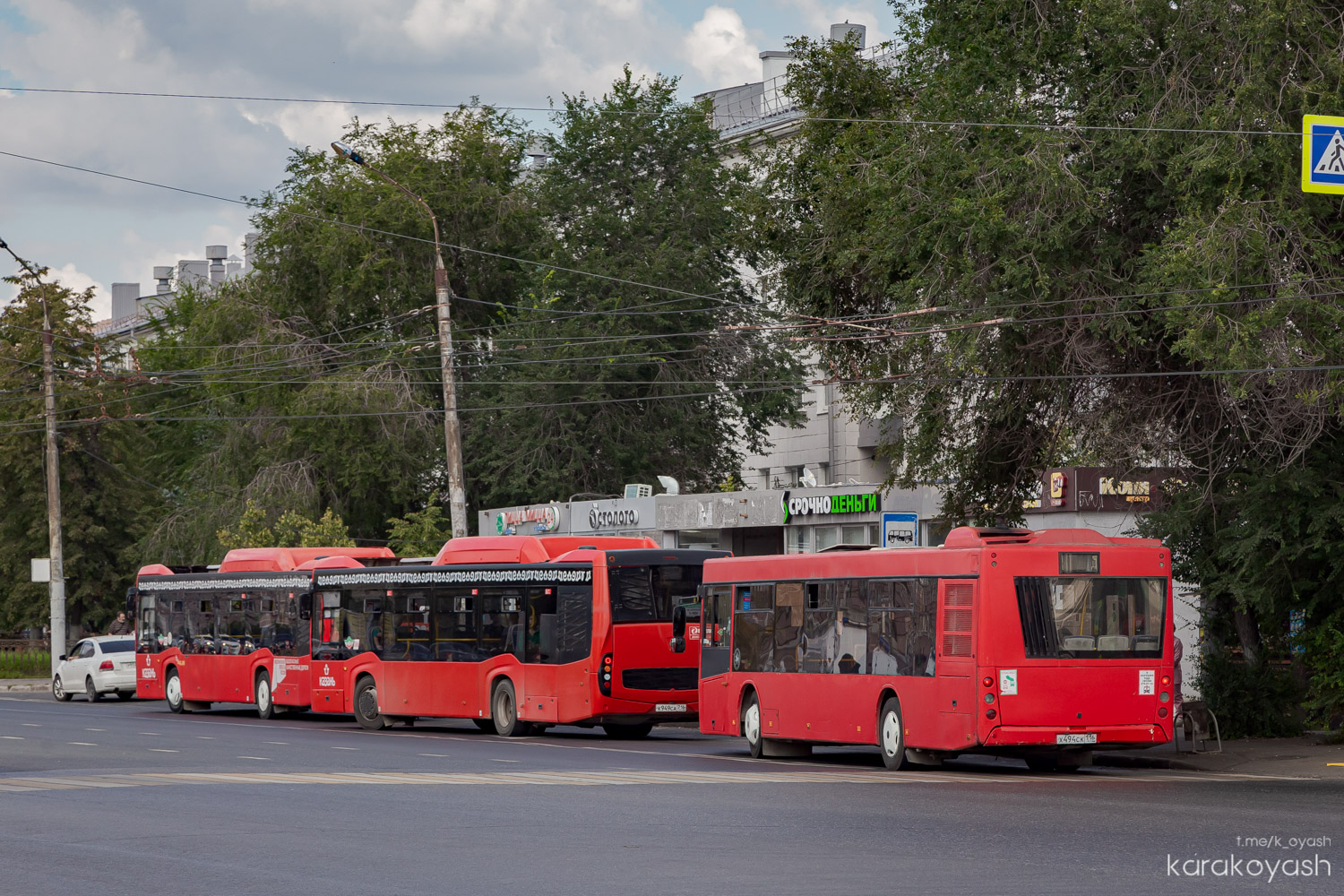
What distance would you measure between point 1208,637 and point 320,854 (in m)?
15.1

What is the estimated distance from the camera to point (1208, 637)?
24250 millimetres

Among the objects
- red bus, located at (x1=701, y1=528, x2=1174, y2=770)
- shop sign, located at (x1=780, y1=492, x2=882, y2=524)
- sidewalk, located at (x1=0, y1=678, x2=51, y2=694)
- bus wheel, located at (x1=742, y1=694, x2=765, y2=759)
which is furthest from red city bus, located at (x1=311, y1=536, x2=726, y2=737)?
sidewalk, located at (x1=0, y1=678, x2=51, y2=694)

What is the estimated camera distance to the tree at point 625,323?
47406mm

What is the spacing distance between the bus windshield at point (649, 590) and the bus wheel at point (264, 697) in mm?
11494

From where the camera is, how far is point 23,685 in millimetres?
53938

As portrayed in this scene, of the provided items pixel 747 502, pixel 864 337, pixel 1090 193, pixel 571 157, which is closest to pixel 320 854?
pixel 1090 193

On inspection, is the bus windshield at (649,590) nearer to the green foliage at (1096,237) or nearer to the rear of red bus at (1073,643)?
the green foliage at (1096,237)

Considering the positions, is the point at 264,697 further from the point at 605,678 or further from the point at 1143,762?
the point at 1143,762

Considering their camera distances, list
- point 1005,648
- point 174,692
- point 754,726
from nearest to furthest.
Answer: point 1005,648
point 754,726
point 174,692

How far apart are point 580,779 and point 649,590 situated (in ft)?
28.3

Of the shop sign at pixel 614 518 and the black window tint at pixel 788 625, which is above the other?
the shop sign at pixel 614 518

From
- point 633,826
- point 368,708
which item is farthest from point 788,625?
point 368,708

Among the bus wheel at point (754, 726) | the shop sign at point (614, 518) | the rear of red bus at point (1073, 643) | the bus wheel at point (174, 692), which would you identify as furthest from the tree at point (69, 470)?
the rear of red bus at point (1073, 643)

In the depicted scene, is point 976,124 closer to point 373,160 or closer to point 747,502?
point 747,502
